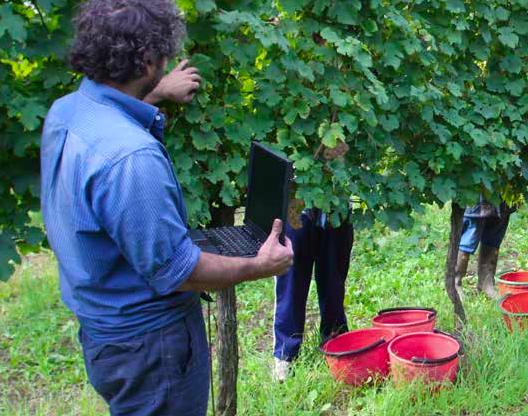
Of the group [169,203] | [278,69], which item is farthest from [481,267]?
[169,203]

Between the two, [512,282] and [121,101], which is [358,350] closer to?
[512,282]

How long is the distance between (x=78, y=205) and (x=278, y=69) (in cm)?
106

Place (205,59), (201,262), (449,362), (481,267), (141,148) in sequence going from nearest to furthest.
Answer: (141,148), (201,262), (205,59), (449,362), (481,267)

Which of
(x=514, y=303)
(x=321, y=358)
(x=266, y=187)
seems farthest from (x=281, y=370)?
(x=266, y=187)

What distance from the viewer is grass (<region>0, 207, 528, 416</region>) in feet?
11.3

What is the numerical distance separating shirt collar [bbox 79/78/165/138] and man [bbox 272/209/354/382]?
200 centimetres

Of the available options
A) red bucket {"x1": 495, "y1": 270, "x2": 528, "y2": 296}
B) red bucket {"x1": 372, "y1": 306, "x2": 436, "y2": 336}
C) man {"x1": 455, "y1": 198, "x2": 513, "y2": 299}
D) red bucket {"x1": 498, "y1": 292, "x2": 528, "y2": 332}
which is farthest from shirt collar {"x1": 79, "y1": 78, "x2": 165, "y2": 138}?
man {"x1": 455, "y1": 198, "x2": 513, "y2": 299}

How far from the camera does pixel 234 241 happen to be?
2.32m

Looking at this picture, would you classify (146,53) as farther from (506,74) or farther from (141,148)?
(506,74)

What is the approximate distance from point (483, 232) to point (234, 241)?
3.42 meters

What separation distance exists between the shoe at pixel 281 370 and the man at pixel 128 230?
68.9 inches

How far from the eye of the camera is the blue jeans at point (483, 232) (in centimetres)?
517

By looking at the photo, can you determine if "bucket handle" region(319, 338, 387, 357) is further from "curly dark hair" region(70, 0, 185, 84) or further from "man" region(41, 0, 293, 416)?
"curly dark hair" region(70, 0, 185, 84)

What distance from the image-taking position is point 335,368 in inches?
144
